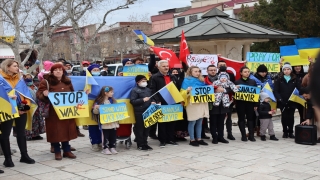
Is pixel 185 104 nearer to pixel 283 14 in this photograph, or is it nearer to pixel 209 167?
pixel 209 167

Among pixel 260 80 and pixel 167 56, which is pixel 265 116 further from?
pixel 167 56

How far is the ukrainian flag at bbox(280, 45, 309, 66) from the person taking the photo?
9.83m

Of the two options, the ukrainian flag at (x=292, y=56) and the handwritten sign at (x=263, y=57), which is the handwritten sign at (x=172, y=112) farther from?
the ukrainian flag at (x=292, y=56)

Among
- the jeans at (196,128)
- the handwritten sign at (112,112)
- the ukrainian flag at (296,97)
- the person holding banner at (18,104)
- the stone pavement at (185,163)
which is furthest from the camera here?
the ukrainian flag at (296,97)

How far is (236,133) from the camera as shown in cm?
977

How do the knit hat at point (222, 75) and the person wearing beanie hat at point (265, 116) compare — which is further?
the person wearing beanie hat at point (265, 116)

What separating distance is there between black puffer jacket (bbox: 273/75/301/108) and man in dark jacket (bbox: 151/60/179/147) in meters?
2.49

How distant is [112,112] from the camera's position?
7371mm

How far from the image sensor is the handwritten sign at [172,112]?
7.99 metres

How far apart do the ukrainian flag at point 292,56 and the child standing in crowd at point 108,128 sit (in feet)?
17.0

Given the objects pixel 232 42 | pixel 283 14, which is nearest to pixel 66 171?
pixel 232 42

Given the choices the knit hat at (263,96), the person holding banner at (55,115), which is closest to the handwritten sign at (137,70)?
the person holding banner at (55,115)

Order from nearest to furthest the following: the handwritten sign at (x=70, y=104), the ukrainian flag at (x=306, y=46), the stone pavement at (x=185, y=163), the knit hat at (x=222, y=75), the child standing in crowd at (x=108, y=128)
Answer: the stone pavement at (x=185, y=163) < the handwritten sign at (x=70, y=104) < the child standing in crowd at (x=108, y=128) < the knit hat at (x=222, y=75) < the ukrainian flag at (x=306, y=46)

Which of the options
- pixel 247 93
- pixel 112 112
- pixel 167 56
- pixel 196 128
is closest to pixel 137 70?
pixel 167 56
